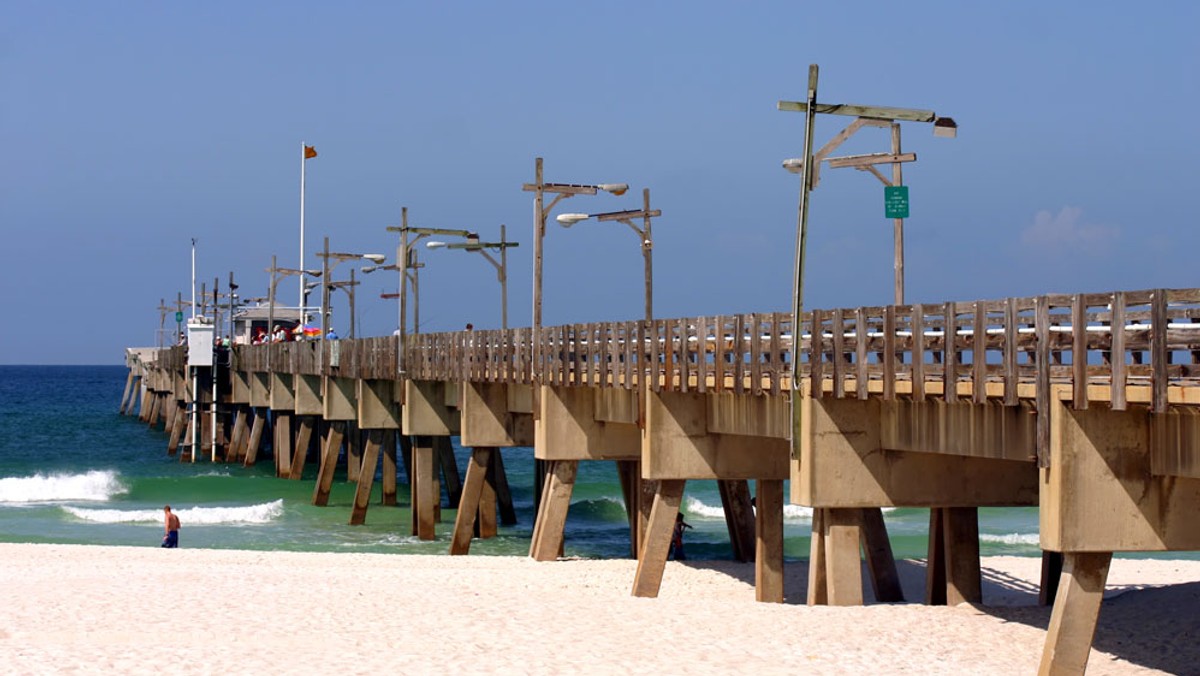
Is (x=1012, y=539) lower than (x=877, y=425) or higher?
lower

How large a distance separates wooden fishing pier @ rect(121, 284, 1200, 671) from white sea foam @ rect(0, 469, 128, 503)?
24677mm

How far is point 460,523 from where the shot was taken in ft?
111

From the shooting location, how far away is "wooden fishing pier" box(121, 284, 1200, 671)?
1378 centimetres

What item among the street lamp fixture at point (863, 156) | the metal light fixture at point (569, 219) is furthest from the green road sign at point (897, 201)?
the metal light fixture at point (569, 219)

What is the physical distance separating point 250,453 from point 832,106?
4861 cm

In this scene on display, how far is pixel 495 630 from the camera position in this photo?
18.0m

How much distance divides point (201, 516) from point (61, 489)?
14.3 meters

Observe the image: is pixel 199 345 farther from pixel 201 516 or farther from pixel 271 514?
pixel 271 514

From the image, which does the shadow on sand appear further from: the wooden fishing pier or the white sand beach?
the wooden fishing pier

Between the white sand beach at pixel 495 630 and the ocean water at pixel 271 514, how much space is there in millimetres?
14392

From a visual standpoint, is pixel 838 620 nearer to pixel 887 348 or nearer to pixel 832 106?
pixel 887 348

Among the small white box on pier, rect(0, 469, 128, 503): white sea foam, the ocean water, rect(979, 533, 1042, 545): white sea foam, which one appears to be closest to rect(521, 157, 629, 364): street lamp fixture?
the ocean water

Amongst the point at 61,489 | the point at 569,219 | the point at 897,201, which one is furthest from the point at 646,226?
the point at 61,489

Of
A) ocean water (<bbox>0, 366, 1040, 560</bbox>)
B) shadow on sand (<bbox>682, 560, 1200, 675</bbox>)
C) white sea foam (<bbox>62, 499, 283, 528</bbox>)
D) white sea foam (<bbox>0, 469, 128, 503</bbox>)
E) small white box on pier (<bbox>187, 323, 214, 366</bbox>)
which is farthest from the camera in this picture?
small white box on pier (<bbox>187, 323, 214, 366</bbox>)
